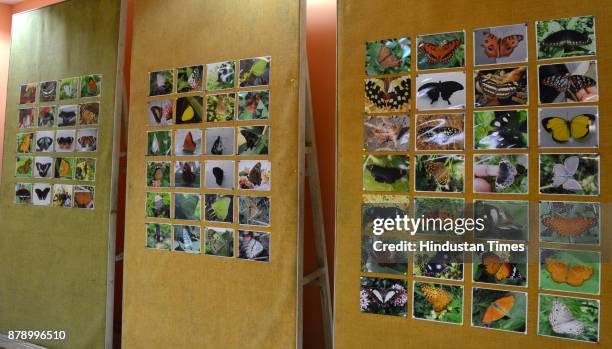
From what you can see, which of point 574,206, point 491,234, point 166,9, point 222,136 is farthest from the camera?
point 166,9

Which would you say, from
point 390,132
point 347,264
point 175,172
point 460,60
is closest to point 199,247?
point 175,172

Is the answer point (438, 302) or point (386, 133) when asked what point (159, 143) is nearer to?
point (386, 133)

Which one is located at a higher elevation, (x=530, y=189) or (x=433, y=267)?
(x=530, y=189)

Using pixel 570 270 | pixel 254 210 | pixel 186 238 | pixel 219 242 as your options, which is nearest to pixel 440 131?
pixel 570 270

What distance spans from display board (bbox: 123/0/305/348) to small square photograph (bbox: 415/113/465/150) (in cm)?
60

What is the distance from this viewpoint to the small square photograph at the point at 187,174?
235cm

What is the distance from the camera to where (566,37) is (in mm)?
1604

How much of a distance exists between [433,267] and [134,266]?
1791 mm

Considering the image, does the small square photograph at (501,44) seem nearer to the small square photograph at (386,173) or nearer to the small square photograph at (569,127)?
the small square photograph at (569,127)

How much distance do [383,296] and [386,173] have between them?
56cm

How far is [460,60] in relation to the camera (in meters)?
1.76

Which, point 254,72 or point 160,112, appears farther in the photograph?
point 160,112

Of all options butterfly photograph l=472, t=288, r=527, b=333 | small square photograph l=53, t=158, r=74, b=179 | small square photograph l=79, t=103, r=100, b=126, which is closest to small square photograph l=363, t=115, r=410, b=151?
butterfly photograph l=472, t=288, r=527, b=333

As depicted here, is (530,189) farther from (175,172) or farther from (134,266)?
(134,266)
